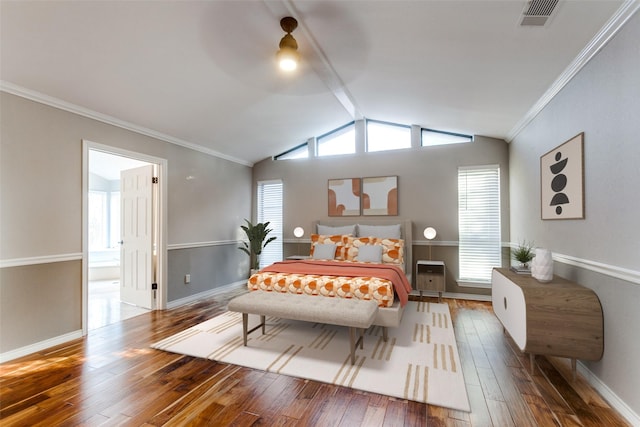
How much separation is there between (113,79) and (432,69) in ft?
10.6

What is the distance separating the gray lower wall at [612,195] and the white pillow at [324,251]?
115 inches

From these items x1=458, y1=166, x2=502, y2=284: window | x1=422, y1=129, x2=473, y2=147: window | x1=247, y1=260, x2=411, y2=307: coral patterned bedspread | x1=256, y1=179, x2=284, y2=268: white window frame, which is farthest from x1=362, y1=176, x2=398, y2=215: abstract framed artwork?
x1=256, y1=179, x2=284, y2=268: white window frame

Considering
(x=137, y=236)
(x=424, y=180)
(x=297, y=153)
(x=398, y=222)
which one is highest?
(x=297, y=153)

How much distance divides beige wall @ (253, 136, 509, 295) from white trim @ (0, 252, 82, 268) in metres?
3.59

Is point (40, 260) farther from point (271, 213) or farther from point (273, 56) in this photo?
point (271, 213)

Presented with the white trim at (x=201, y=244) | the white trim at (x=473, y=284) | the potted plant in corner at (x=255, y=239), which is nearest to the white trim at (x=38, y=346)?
the white trim at (x=201, y=244)

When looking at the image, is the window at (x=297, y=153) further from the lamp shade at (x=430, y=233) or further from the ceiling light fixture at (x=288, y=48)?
the ceiling light fixture at (x=288, y=48)

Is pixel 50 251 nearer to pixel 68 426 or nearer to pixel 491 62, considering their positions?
pixel 68 426

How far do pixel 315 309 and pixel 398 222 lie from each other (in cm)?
295

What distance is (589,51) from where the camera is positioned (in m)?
2.22

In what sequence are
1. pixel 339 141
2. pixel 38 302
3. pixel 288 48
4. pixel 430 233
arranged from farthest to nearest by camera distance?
1. pixel 339 141
2. pixel 430 233
3. pixel 38 302
4. pixel 288 48

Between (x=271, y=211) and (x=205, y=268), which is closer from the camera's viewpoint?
(x=205, y=268)

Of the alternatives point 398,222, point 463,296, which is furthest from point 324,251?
point 463,296

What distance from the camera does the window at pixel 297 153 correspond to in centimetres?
601
